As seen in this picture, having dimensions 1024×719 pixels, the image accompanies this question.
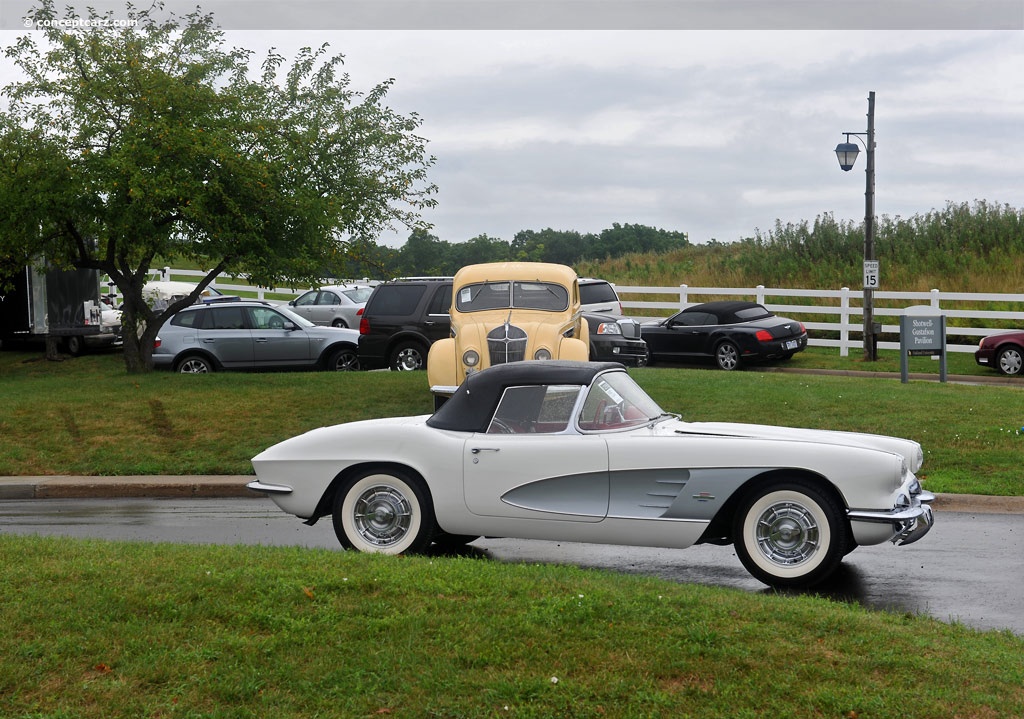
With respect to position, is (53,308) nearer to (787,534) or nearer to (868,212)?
(868,212)

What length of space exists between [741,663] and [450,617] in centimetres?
148

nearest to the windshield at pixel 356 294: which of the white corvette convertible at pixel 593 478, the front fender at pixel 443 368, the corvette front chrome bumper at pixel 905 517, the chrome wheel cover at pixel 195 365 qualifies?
the chrome wheel cover at pixel 195 365

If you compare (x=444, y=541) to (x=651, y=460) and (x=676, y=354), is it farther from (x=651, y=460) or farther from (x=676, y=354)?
(x=676, y=354)

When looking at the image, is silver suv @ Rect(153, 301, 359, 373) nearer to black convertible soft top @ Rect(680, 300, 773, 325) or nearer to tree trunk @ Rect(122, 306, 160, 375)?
tree trunk @ Rect(122, 306, 160, 375)

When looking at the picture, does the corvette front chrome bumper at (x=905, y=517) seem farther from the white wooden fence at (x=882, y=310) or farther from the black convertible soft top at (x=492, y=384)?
the white wooden fence at (x=882, y=310)

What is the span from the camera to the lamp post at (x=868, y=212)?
968 inches

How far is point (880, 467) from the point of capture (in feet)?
23.3

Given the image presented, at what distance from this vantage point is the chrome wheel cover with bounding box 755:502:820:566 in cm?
721

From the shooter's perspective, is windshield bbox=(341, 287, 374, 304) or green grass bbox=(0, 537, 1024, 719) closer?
green grass bbox=(0, 537, 1024, 719)

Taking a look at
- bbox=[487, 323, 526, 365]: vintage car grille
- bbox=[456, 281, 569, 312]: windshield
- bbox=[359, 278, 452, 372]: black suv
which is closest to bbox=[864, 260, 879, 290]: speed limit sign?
bbox=[359, 278, 452, 372]: black suv

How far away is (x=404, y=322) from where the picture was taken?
802 inches

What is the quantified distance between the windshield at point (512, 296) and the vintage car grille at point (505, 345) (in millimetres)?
1181

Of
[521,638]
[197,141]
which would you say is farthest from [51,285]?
[521,638]

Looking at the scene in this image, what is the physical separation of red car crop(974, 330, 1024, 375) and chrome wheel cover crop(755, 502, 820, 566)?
57.4ft
